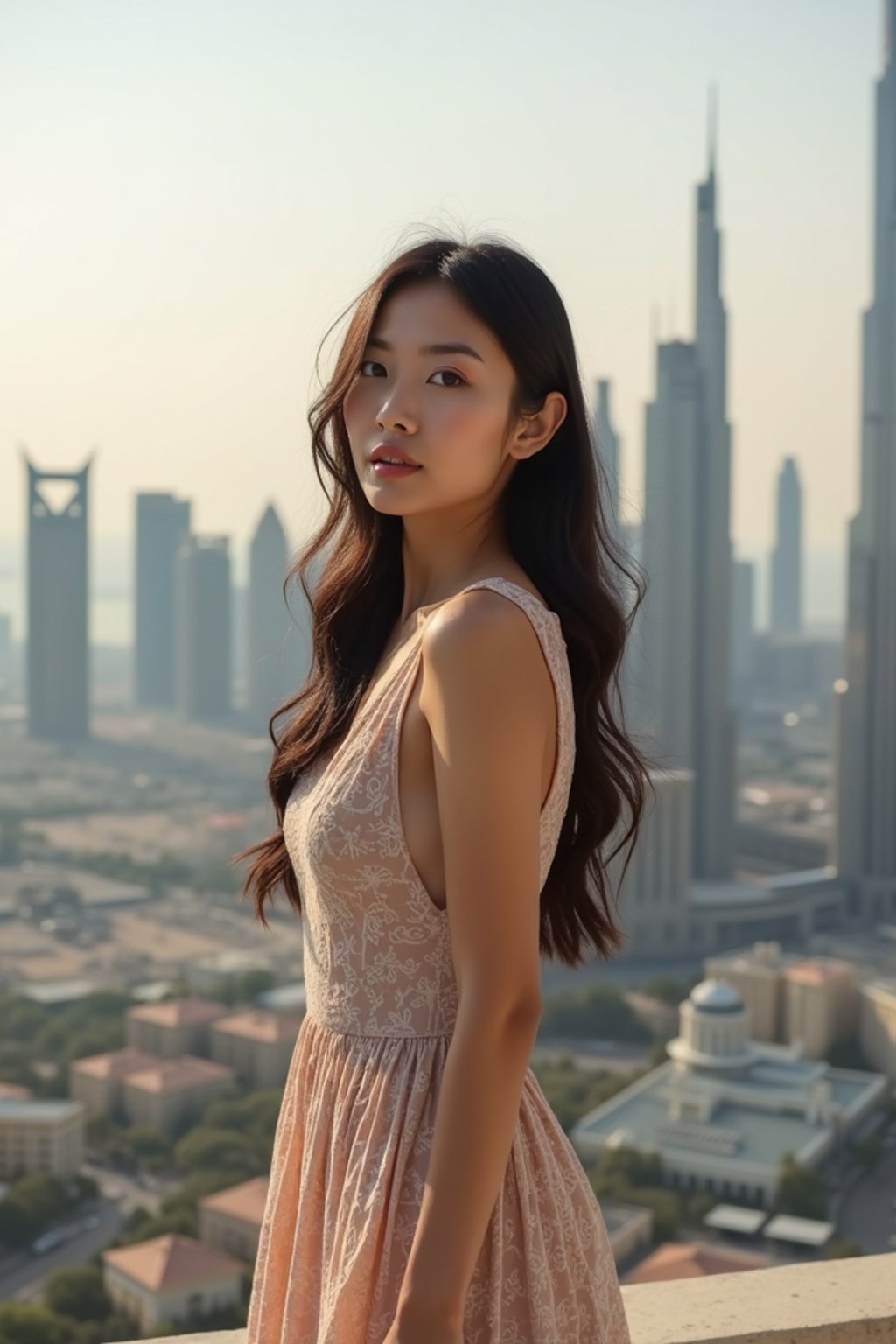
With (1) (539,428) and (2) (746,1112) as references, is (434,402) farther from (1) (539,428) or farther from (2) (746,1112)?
(2) (746,1112)

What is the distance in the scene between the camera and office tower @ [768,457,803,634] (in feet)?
113

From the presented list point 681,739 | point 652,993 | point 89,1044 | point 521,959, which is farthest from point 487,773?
point 681,739

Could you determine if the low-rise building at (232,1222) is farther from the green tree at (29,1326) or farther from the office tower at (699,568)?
the office tower at (699,568)

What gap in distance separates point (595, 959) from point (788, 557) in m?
29.4

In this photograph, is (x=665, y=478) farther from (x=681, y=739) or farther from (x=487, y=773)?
(x=487, y=773)

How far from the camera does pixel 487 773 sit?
541mm

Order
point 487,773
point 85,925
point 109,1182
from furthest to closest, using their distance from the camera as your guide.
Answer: point 85,925
point 109,1182
point 487,773

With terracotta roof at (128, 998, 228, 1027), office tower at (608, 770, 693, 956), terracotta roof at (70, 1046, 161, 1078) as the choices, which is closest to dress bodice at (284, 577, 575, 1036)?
terracotta roof at (70, 1046, 161, 1078)

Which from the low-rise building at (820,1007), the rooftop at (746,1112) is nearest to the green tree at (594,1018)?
the rooftop at (746,1112)

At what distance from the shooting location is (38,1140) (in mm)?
7855

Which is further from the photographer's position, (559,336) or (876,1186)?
(876,1186)

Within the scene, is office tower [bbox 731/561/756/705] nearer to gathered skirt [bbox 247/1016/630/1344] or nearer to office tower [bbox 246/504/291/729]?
office tower [bbox 246/504/291/729]

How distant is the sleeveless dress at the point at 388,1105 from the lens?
577 millimetres

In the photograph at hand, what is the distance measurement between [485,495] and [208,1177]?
754 centimetres
